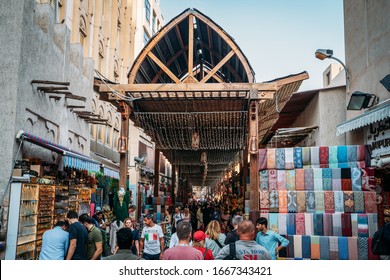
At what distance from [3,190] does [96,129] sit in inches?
424

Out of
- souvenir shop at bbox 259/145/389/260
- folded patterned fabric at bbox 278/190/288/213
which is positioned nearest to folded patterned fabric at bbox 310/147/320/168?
souvenir shop at bbox 259/145/389/260

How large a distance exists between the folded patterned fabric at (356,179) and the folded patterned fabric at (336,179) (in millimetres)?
302

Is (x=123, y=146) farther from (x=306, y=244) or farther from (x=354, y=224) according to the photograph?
(x=354, y=224)

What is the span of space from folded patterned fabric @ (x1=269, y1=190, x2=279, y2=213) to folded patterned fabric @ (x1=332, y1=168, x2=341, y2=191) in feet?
4.23

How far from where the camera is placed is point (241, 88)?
409 inches

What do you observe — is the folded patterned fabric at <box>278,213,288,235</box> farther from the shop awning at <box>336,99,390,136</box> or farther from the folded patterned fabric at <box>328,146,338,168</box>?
the shop awning at <box>336,99,390,136</box>

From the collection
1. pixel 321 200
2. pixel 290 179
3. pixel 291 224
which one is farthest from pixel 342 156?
pixel 291 224

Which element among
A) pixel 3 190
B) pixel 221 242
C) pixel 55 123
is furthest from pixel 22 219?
pixel 221 242

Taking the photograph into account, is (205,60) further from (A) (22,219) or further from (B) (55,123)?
(A) (22,219)

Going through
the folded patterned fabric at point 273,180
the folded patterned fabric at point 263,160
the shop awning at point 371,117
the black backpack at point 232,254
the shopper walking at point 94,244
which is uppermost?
the shop awning at point 371,117

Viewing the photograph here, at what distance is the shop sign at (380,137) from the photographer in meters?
9.84

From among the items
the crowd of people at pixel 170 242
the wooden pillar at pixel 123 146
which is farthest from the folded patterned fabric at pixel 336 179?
the wooden pillar at pixel 123 146

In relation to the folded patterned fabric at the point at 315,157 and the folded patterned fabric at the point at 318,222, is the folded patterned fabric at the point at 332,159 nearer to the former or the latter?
the folded patterned fabric at the point at 315,157
